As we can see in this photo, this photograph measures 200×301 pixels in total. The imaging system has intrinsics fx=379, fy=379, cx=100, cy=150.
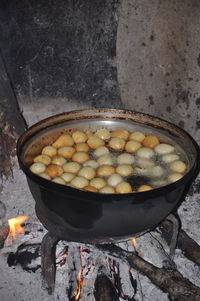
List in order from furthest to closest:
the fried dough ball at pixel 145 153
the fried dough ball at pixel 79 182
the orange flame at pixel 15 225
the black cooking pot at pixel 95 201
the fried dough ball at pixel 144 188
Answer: the orange flame at pixel 15 225, the fried dough ball at pixel 145 153, the fried dough ball at pixel 79 182, the fried dough ball at pixel 144 188, the black cooking pot at pixel 95 201

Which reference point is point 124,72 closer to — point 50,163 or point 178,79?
point 178,79

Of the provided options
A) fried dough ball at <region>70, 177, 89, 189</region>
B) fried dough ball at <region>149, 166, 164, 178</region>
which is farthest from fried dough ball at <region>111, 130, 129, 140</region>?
fried dough ball at <region>70, 177, 89, 189</region>

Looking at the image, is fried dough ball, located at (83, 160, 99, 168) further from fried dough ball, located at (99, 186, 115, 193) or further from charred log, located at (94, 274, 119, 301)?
charred log, located at (94, 274, 119, 301)

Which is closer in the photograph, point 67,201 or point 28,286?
point 67,201

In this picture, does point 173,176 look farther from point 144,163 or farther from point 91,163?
point 91,163

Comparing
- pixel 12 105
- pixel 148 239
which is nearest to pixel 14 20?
pixel 12 105

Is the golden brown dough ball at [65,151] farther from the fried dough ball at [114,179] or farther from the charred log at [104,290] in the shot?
the charred log at [104,290]

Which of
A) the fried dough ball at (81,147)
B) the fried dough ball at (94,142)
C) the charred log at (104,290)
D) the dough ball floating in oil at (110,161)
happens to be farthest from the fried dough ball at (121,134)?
the charred log at (104,290)

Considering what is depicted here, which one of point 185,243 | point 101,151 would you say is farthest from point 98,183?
point 185,243
